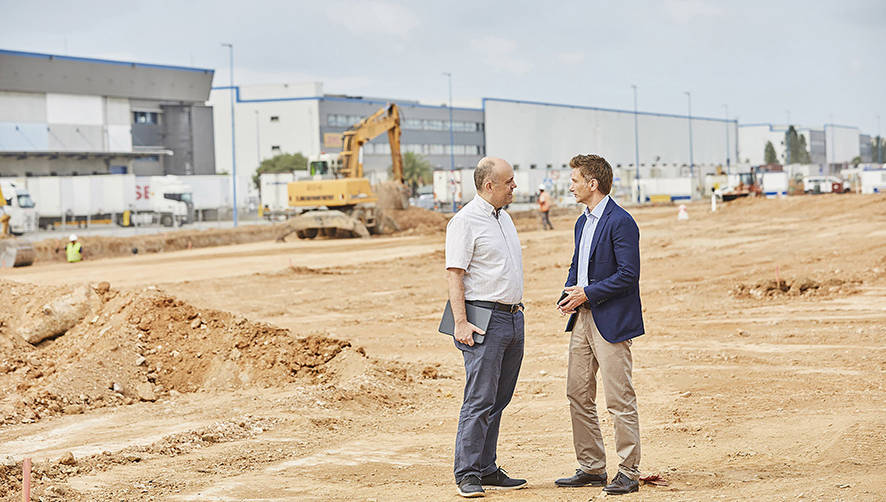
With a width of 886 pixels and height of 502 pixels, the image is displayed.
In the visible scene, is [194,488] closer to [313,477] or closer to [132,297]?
[313,477]

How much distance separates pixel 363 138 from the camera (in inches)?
1565

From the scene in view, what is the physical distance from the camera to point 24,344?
12039mm

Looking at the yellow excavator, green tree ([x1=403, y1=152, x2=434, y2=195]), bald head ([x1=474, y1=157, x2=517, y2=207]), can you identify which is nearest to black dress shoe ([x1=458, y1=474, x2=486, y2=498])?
bald head ([x1=474, y1=157, x2=517, y2=207])

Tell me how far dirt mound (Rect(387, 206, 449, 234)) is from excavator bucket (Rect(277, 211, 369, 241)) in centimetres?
359

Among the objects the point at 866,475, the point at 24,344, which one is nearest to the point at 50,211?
the point at 24,344

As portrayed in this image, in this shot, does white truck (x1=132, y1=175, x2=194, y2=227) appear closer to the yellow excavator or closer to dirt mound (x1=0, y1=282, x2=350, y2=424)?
the yellow excavator

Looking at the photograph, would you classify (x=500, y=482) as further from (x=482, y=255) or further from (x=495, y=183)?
(x=495, y=183)

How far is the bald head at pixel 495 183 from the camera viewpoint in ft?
19.9

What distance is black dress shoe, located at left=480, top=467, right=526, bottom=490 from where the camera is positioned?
635cm

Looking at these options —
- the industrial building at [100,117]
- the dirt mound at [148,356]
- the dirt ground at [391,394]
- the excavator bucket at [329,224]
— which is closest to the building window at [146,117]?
the industrial building at [100,117]

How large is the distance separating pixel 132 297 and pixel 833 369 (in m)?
8.14

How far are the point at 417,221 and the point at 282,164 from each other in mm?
41643

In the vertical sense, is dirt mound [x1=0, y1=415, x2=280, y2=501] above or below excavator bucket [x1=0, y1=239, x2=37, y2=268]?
below

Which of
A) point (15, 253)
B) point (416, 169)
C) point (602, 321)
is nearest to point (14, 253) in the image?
point (15, 253)
